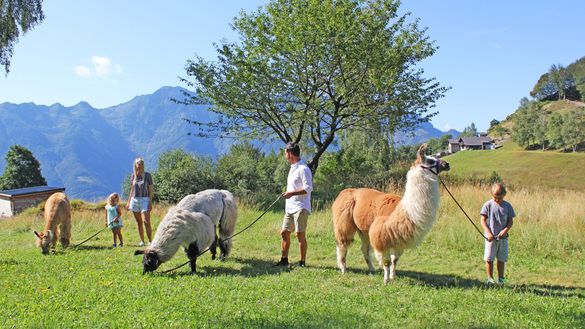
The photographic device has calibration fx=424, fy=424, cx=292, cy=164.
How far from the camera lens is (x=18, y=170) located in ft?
169

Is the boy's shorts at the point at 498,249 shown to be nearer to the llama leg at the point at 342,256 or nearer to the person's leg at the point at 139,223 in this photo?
the llama leg at the point at 342,256

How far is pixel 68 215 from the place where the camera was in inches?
416

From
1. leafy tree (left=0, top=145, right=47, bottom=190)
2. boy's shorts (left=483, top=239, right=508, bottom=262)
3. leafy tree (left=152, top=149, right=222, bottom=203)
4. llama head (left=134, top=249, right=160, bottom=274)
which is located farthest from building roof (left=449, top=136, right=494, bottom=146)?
llama head (left=134, top=249, right=160, bottom=274)

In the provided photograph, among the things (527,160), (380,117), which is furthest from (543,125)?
(380,117)

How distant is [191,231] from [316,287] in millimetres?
2593

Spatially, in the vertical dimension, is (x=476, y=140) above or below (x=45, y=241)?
above

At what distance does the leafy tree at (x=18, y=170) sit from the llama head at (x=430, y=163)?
186 ft

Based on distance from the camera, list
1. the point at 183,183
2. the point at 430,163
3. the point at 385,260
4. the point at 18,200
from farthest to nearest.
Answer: the point at 18,200
the point at 183,183
the point at 385,260
the point at 430,163

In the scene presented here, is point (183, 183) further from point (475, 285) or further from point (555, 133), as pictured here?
point (555, 133)

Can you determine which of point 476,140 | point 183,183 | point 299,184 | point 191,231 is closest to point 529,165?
point 476,140

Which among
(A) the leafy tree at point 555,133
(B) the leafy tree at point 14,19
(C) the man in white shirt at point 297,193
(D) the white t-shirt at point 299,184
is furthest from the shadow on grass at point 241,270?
(A) the leafy tree at point 555,133

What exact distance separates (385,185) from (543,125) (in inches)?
3064

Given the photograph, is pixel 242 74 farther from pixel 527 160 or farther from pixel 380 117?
pixel 527 160

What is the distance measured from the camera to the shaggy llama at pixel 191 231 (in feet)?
23.4
